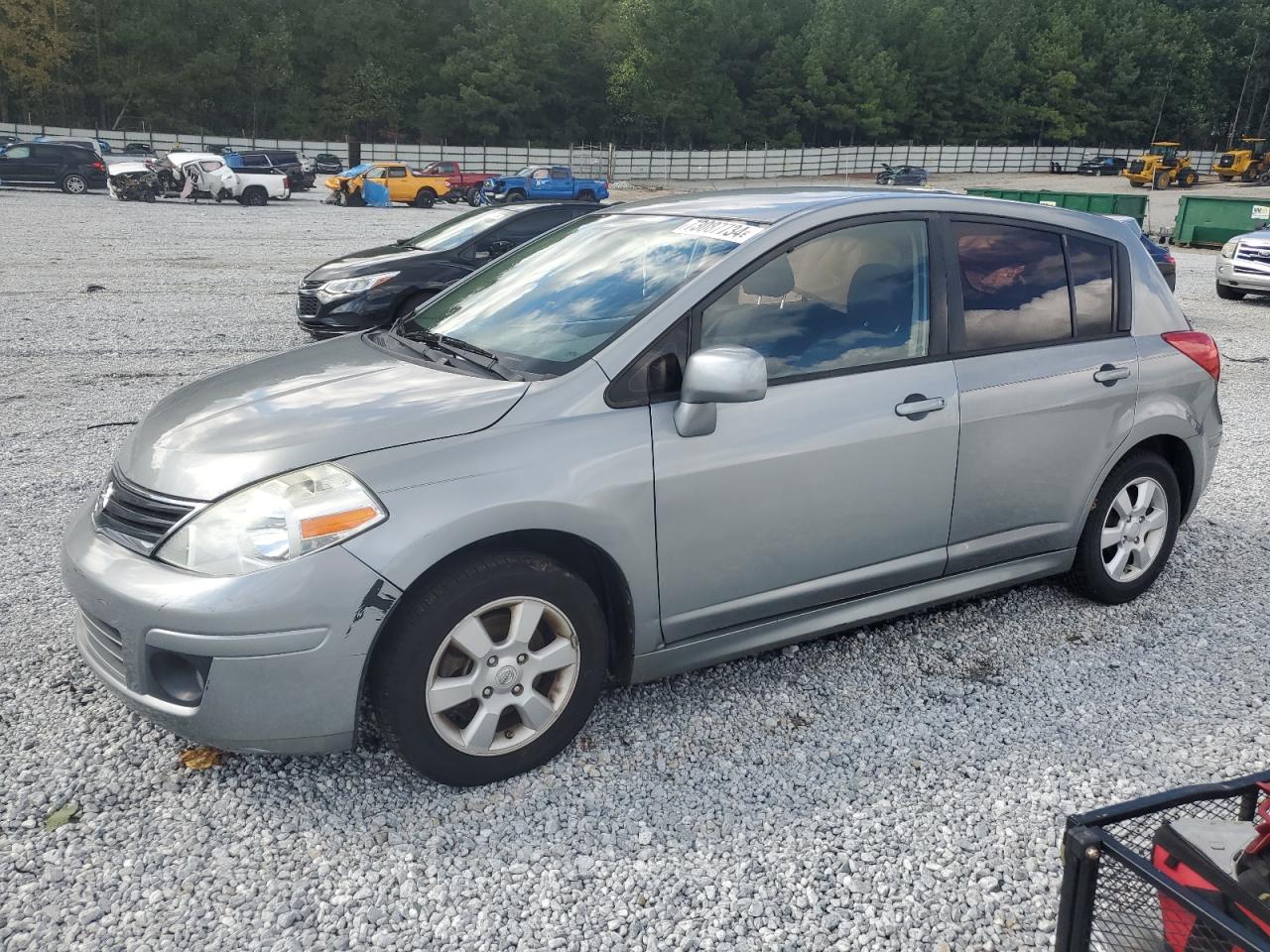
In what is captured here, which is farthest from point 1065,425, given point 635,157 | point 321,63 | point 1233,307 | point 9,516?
point 321,63

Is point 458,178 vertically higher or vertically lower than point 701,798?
lower

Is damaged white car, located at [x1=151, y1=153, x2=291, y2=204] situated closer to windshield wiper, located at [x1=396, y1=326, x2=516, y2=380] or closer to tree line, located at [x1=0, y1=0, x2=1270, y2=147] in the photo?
windshield wiper, located at [x1=396, y1=326, x2=516, y2=380]

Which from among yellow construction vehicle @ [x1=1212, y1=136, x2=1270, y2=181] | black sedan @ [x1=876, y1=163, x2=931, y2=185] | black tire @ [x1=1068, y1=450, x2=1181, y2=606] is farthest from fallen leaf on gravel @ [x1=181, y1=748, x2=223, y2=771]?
yellow construction vehicle @ [x1=1212, y1=136, x2=1270, y2=181]

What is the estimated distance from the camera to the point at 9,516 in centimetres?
518

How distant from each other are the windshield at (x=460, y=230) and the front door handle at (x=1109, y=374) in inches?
288

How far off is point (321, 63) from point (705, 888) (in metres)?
87.3

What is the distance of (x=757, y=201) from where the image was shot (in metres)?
3.73

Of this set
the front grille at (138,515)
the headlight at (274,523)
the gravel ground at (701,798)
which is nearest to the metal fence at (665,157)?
the gravel ground at (701,798)

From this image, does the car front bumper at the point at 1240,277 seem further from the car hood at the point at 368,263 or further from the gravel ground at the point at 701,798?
the gravel ground at the point at 701,798

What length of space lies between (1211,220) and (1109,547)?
2453 centimetres

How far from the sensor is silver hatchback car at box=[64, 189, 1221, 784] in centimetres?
266

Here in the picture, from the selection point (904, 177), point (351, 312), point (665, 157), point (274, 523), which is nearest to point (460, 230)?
point (351, 312)

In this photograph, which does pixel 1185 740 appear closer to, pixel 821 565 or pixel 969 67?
pixel 821 565

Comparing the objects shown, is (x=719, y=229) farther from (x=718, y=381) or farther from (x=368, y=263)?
(x=368, y=263)
